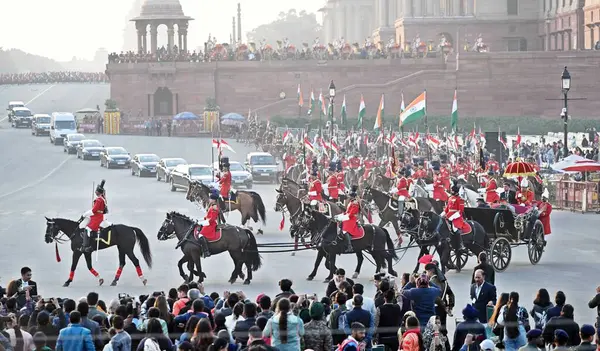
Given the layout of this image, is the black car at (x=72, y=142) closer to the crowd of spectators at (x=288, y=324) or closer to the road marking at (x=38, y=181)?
the road marking at (x=38, y=181)

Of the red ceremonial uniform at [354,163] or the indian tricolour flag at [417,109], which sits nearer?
the red ceremonial uniform at [354,163]

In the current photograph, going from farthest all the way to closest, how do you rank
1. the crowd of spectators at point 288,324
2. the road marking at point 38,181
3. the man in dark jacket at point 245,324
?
the road marking at point 38,181 → the man in dark jacket at point 245,324 → the crowd of spectators at point 288,324

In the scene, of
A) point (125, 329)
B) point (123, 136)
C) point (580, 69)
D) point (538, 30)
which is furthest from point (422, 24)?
point (125, 329)

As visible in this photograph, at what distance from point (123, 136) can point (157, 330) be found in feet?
190

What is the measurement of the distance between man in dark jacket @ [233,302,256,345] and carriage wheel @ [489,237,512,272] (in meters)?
11.2

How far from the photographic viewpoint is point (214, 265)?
1061 inches

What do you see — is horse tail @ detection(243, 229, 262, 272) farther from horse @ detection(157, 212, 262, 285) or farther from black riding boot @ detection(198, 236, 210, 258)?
black riding boot @ detection(198, 236, 210, 258)

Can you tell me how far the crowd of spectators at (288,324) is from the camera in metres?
13.4

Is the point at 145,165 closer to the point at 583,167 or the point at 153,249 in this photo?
the point at 583,167

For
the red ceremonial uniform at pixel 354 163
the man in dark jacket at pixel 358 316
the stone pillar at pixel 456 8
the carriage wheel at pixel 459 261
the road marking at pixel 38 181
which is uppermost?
the stone pillar at pixel 456 8

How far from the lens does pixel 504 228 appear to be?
990 inches

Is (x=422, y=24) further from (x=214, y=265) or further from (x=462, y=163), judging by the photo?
(x=214, y=265)

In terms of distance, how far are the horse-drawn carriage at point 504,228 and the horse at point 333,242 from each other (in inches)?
64.8

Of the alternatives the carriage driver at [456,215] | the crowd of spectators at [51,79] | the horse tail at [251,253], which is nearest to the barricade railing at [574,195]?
the carriage driver at [456,215]
